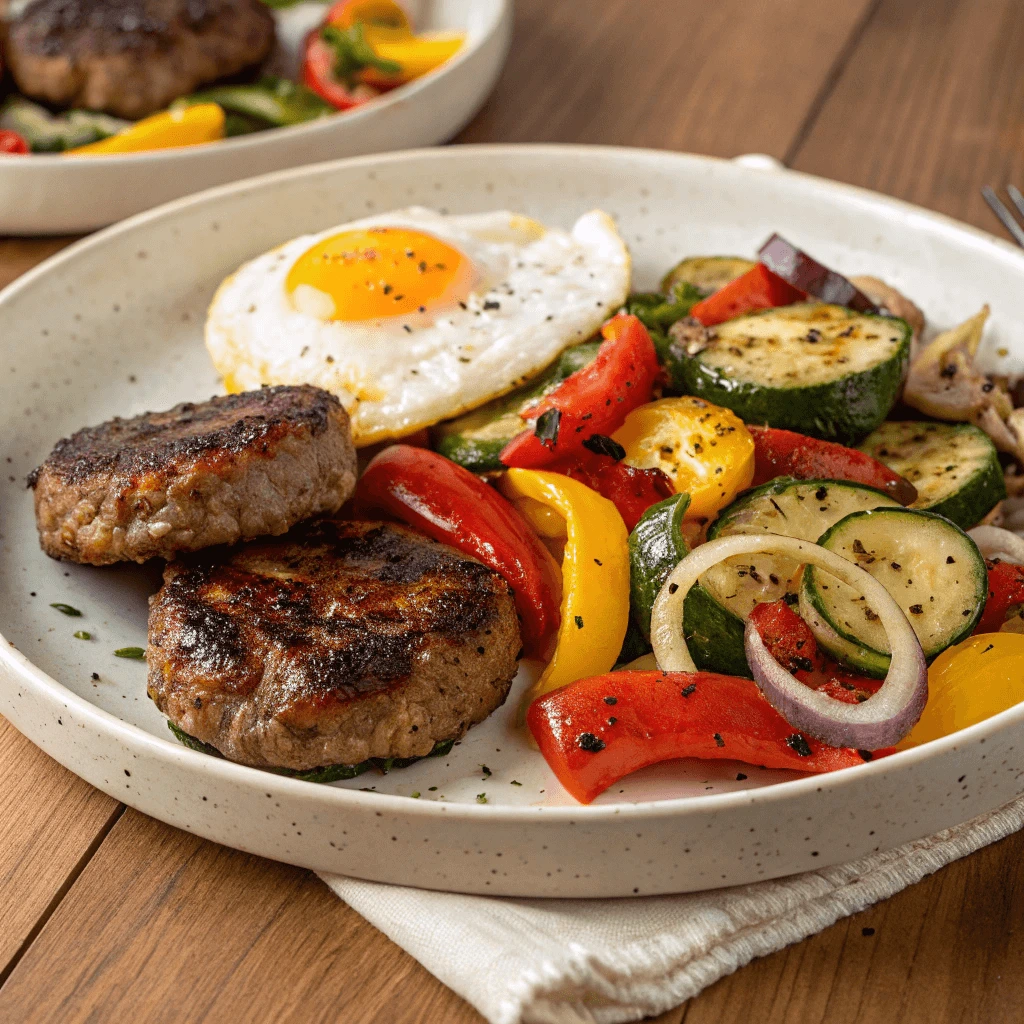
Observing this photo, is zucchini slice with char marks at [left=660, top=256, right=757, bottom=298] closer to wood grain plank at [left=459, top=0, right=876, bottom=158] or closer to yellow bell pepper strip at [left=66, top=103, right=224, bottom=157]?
wood grain plank at [left=459, top=0, right=876, bottom=158]

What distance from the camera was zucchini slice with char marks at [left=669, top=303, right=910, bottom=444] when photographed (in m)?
3.49

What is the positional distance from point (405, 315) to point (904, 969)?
2395mm

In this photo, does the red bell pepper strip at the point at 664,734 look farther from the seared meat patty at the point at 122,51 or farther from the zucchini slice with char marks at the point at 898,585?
the seared meat patty at the point at 122,51

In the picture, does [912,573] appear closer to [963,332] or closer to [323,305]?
[963,332]

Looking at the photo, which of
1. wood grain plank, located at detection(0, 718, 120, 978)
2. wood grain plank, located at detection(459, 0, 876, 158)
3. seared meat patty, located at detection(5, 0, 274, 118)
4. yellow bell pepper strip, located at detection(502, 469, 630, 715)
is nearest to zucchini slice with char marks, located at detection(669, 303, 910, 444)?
yellow bell pepper strip, located at detection(502, 469, 630, 715)

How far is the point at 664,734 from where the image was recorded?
8.78 feet

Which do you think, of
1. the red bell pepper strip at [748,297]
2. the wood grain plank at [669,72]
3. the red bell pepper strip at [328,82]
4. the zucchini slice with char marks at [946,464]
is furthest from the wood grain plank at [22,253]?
the zucchini slice with char marks at [946,464]

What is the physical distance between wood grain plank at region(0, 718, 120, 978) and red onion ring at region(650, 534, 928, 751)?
138cm

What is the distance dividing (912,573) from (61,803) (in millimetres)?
2117

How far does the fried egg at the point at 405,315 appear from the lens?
3699 mm

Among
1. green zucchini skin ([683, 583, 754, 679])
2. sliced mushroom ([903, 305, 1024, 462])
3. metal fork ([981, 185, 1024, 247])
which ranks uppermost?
metal fork ([981, 185, 1024, 247])

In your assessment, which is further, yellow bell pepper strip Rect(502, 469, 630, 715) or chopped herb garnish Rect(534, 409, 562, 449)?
chopped herb garnish Rect(534, 409, 562, 449)

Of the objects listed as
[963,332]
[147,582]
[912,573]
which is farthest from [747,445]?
[147,582]

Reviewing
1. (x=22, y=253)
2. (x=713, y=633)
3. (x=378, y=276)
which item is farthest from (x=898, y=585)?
(x=22, y=253)
